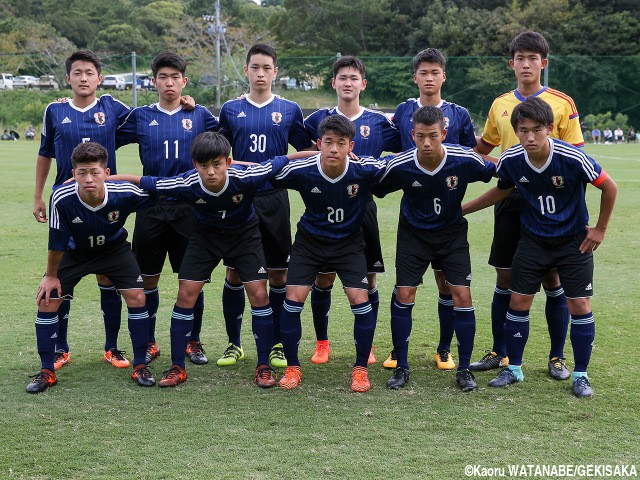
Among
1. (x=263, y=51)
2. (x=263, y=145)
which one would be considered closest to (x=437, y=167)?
(x=263, y=145)

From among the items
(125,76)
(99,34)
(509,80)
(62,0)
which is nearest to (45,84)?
(125,76)

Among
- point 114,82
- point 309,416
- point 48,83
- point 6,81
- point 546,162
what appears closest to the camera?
point 309,416

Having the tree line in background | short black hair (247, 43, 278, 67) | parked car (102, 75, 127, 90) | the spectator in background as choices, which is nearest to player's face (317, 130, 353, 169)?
short black hair (247, 43, 278, 67)

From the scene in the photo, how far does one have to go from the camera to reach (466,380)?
15.5ft

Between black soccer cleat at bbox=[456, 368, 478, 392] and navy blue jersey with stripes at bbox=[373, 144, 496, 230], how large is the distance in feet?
3.14

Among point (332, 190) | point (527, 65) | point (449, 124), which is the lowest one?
point (332, 190)

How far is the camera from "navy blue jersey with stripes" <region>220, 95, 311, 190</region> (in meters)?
5.35

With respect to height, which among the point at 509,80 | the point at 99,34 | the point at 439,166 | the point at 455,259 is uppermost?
the point at 99,34

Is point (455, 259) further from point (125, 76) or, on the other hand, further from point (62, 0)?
point (62, 0)

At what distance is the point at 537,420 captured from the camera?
Result: 4145mm

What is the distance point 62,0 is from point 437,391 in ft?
217

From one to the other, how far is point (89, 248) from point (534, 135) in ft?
9.60

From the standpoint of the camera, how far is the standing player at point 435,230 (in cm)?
480

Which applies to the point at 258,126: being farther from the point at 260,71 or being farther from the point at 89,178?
the point at 89,178
